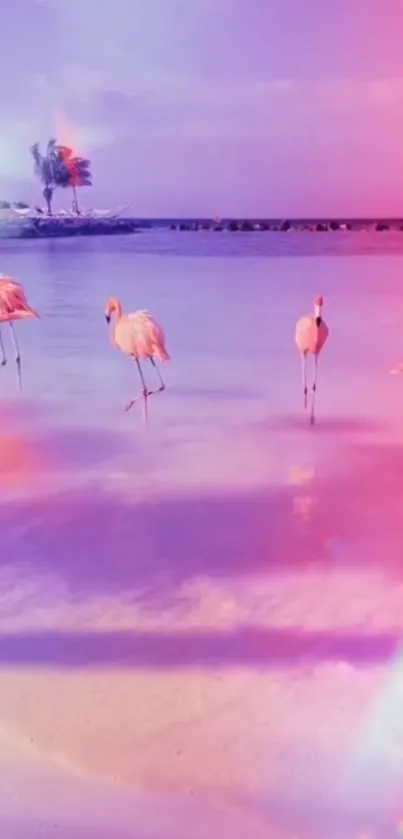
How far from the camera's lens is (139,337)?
1.96m

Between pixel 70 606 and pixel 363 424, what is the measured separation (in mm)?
784

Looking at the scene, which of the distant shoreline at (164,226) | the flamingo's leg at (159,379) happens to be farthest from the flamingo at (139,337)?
the distant shoreline at (164,226)

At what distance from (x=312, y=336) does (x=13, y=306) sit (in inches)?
27.9

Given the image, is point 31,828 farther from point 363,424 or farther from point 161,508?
point 363,424

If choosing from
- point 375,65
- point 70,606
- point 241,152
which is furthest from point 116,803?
point 375,65

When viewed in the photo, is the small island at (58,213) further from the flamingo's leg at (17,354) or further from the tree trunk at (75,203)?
the flamingo's leg at (17,354)

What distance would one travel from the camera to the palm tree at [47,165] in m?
1.88

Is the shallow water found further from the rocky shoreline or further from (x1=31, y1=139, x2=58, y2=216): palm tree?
(x1=31, y1=139, x2=58, y2=216): palm tree

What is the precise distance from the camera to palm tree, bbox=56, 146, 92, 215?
1881 millimetres

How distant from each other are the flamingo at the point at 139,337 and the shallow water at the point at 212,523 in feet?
0.09

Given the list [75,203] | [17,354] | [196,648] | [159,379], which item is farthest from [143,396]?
[196,648]

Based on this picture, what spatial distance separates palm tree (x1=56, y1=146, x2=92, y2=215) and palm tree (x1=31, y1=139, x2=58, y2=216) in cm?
1

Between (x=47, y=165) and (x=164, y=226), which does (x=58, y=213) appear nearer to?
(x=47, y=165)

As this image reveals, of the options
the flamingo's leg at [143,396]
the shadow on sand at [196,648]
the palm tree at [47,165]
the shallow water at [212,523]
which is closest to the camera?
the shallow water at [212,523]
